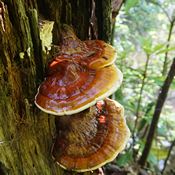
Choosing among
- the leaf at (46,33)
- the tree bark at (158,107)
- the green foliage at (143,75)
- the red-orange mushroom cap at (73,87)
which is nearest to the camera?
the red-orange mushroom cap at (73,87)

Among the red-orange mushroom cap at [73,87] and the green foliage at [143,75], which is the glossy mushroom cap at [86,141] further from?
the green foliage at [143,75]

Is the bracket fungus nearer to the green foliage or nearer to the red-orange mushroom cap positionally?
the red-orange mushroom cap

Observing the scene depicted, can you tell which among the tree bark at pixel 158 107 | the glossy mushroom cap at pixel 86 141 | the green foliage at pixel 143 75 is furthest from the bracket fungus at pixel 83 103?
the tree bark at pixel 158 107

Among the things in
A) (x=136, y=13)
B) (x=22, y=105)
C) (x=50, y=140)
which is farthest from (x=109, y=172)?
(x=136, y=13)

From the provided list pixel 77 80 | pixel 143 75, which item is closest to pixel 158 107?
pixel 143 75

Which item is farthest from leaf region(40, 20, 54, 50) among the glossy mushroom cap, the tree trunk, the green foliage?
the green foliage

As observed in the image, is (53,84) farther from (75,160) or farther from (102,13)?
(102,13)

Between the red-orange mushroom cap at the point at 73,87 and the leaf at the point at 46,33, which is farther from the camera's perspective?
the leaf at the point at 46,33
